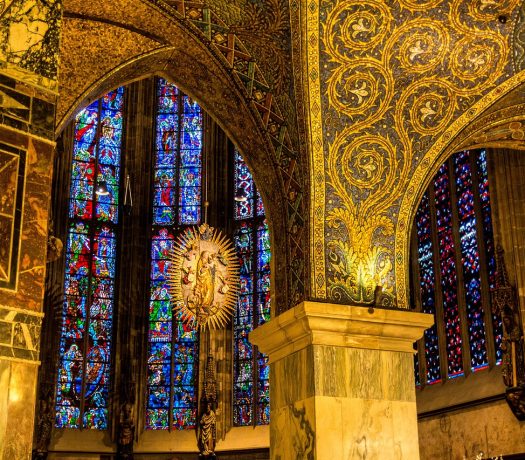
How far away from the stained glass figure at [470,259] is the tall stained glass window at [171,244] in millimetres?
5678

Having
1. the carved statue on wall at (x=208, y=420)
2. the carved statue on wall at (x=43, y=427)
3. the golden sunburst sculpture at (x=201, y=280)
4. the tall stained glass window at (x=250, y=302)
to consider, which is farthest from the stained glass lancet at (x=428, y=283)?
the carved statue on wall at (x=43, y=427)

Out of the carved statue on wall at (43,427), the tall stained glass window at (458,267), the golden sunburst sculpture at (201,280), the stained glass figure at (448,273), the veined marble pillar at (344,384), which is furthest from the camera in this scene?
the carved statue on wall at (43,427)

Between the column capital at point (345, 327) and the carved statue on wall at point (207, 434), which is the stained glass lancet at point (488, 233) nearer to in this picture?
the column capital at point (345, 327)

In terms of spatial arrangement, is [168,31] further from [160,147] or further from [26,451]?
[160,147]

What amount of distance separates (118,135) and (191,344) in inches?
178

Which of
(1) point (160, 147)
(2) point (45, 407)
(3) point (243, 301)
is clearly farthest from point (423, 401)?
(1) point (160, 147)

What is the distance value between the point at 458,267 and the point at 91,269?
23.3 ft

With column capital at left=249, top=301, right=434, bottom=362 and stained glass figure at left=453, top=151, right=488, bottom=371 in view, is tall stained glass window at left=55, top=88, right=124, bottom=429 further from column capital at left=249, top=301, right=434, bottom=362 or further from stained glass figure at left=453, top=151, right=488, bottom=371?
column capital at left=249, top=301, right=434, bottom=362

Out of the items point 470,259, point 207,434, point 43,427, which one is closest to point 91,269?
point 43,427

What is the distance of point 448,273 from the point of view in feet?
48.0

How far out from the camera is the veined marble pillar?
8.45m

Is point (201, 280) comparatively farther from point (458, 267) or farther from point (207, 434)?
point (458, 267)

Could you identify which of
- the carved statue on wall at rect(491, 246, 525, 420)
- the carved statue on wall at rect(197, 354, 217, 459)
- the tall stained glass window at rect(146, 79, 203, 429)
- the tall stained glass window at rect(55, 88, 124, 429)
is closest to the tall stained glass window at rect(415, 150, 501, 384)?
the carved statue on wall at rect(491, 246, 525, 420)

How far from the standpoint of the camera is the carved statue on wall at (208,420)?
1495 centimetres
